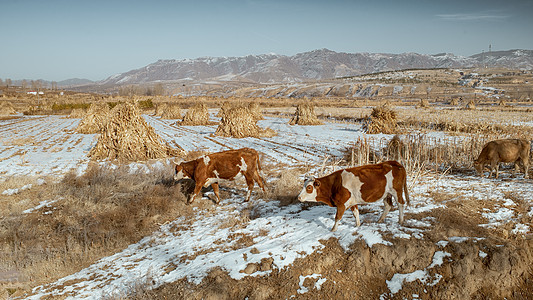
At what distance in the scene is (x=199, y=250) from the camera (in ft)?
21.7

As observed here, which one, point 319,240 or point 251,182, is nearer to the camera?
point 319,240

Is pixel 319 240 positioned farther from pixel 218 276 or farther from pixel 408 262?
pixel 218 276

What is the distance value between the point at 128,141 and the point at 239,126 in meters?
9.41

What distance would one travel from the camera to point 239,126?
23.8m

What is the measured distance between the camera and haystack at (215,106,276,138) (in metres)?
23.7

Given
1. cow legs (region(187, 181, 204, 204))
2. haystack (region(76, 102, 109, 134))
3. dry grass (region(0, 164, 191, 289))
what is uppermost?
haystack (region(76, 102, 109, 134))

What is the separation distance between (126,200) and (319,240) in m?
6.50

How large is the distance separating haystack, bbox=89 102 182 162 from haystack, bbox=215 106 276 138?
7473 mm

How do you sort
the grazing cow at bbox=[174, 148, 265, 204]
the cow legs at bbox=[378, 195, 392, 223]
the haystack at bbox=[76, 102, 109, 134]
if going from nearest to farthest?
the cow legs at bbox=[378, 195, 392, 223]
the grazing cow at bbox=[174, 148, 265, 204]
the haystack at bbox=[76, 102, 109, 134]

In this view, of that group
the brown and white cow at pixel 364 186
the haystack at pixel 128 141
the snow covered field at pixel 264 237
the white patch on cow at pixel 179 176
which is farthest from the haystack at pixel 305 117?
the brown and white cow at pixel 364 186

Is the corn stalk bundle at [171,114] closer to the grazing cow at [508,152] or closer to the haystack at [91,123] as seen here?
the haystack at [91,123]

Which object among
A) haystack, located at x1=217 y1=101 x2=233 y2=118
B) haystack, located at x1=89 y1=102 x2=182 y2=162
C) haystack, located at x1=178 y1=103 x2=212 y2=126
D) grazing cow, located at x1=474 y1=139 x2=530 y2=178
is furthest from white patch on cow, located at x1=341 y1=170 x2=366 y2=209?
haystack, located at x1=178 y1=103 x2=212 y2=126

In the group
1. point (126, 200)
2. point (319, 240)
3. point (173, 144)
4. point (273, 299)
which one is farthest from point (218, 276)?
point (173, 144)

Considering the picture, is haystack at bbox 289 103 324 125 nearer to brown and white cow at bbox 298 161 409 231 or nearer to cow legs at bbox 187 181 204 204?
cow legs at bbox 187 181 204 204
